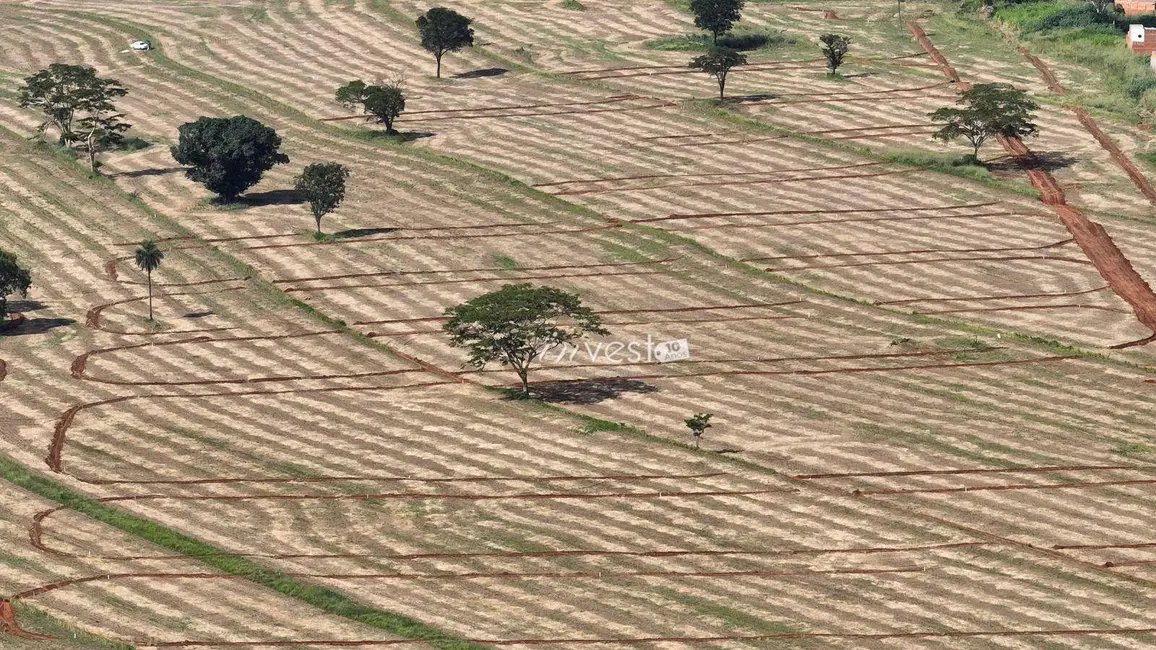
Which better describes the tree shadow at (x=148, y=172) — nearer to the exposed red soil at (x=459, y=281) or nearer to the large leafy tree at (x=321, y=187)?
the large leafy tree at (x=321, y=187)

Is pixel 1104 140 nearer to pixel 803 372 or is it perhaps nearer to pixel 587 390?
pixel 803 372

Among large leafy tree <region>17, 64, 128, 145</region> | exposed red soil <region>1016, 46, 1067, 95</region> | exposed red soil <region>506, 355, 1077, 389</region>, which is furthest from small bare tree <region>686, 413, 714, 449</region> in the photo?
exposed red soil <region>1016, 46, 1067, 95</region>

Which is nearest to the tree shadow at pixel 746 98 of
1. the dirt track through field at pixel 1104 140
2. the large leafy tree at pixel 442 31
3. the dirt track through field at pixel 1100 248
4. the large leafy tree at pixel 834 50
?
the large leafy tree at pixel 834 50

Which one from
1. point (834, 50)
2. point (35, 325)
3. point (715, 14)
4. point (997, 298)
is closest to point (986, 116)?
point (834, 50)

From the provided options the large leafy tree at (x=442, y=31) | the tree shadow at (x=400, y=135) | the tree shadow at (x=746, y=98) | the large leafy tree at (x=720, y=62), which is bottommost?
the tree shadow at (x=400, y=135)

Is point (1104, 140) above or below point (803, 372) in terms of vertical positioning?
above
